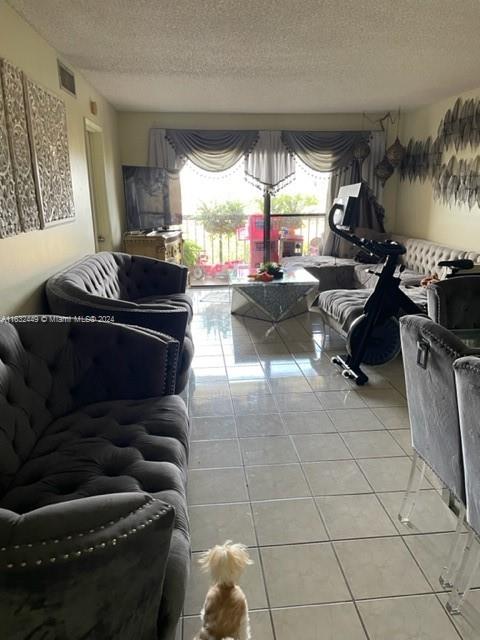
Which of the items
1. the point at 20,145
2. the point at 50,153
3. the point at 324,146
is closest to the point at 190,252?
the point at 324,146

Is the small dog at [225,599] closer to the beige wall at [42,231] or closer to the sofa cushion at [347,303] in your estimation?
the beige wall at [42,231]

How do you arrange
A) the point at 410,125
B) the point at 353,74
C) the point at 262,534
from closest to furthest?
the point at 262,534
the point at 353,74
the point at 410,125

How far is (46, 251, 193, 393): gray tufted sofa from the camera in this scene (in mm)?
2722

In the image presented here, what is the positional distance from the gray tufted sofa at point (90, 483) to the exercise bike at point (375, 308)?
1.71 meters

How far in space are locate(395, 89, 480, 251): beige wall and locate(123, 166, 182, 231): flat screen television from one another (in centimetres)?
315

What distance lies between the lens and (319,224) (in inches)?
251

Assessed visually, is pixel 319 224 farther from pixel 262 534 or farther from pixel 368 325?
pixel 262 534

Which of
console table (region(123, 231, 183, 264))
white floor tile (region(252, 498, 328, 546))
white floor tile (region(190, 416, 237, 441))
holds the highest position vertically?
console table (region(123, 231, 183, 264))

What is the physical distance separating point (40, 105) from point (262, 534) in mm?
2862

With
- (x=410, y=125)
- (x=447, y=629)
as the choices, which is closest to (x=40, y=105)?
(x=447, y=629)

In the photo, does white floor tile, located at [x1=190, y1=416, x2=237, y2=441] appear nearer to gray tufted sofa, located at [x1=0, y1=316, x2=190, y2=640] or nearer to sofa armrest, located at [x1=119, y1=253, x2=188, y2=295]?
gray tufted sofa, located at [x1=0, y1=316, x2=190, y2=640]

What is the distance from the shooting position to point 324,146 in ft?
19.2

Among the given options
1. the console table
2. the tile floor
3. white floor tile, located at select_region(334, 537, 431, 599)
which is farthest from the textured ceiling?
white floor tile, located at select_region(334, 537, 431, 599)

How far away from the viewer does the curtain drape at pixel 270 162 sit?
5823 millimetres
